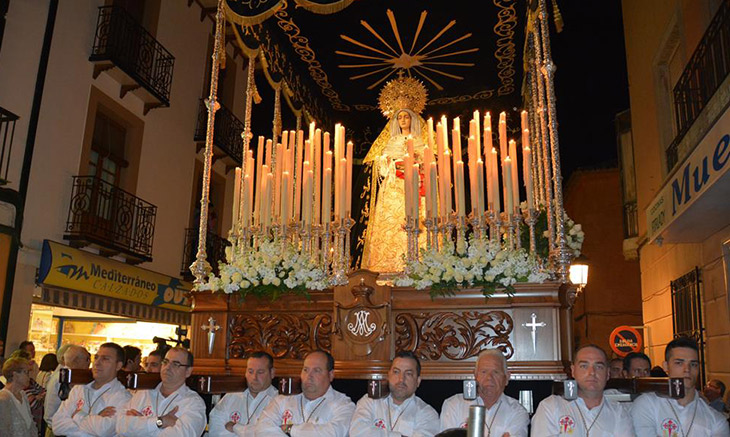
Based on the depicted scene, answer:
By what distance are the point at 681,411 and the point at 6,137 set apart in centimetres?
843

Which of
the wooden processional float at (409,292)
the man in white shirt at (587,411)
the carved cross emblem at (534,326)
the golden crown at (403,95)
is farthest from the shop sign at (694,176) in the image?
the golden crown at (403,95)

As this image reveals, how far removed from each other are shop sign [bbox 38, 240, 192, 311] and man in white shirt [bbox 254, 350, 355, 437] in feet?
20.7

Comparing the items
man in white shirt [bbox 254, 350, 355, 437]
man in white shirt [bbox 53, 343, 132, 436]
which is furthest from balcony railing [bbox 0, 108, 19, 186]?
man in white shirt [bbox 254, 350, 355, 437]

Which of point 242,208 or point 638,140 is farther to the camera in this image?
point 638,140

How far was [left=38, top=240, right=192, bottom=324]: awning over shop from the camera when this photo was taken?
9.62 meters

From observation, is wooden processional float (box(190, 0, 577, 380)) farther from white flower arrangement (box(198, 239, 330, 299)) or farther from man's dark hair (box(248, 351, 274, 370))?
man's dark hair (box(248, 351, 274, 370))

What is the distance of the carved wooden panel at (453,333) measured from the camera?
4508 millimetres

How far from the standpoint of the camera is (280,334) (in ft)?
16.4

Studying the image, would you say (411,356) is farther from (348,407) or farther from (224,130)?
(224,130)

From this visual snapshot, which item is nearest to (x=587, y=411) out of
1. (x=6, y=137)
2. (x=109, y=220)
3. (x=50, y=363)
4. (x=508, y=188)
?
(x=508, y=188)

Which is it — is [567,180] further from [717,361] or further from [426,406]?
[426,406]

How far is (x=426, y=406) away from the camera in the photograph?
4.29 meters

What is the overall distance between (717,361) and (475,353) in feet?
12.8

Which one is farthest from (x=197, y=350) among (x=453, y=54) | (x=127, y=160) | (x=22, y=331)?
(x=127, y=160)
